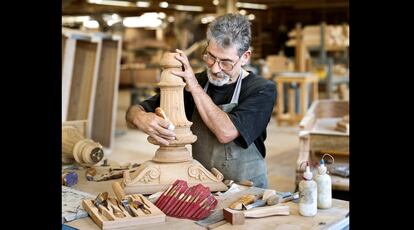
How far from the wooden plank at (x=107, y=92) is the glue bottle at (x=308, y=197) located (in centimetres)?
506

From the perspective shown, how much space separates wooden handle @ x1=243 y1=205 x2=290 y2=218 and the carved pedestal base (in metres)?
0.35

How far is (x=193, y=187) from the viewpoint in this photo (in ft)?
6.29

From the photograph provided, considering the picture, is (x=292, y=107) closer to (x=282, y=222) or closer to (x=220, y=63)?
(x=220, y=63)

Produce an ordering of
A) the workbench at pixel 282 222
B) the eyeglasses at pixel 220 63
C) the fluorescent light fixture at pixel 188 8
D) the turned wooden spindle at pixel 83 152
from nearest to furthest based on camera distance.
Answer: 1. the workbench at pixel 282 222
2. the eyeglasses at pixel 220 63
3. the turned wooden spindle at pixel 83 152
4. the fluorescent light fixture at pixel 188 8

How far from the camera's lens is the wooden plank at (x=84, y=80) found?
6.05 metres

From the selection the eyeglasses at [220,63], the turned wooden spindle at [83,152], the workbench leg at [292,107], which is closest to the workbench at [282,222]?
the eyeglasses at [220,63]

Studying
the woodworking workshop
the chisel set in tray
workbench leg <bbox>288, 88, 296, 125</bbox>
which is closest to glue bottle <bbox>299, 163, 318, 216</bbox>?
the woodworking workshop

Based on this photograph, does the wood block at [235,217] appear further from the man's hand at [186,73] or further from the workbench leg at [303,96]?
the workbench leg at [303,96]

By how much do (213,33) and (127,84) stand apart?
712 inches

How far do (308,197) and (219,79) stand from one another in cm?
86

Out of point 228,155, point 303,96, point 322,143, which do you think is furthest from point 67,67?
point 303,96
